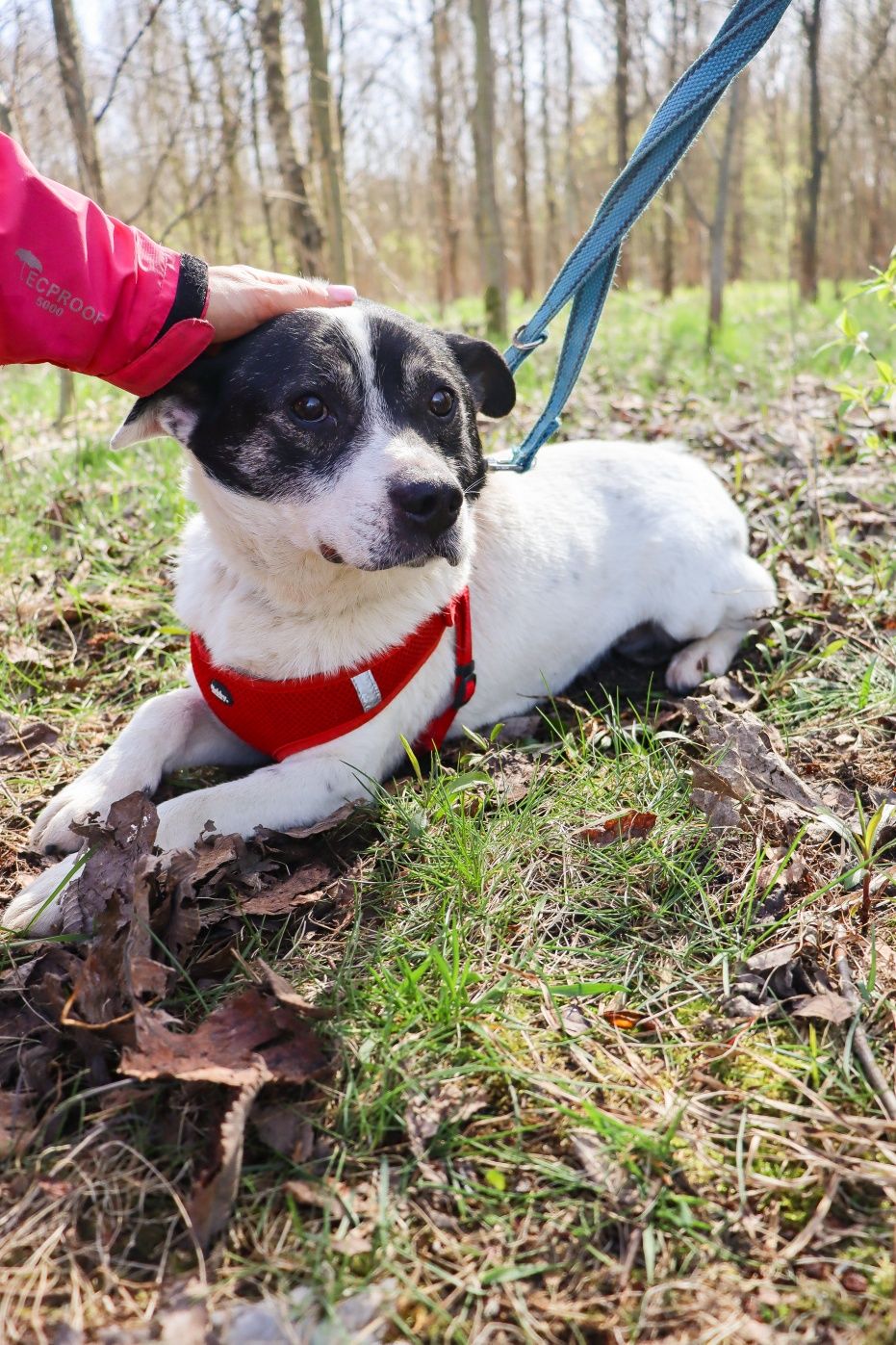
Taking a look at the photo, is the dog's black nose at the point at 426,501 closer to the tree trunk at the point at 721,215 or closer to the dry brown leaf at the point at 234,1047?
the dry brown leaf at the point at 234,1047

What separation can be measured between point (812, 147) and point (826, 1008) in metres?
15.1

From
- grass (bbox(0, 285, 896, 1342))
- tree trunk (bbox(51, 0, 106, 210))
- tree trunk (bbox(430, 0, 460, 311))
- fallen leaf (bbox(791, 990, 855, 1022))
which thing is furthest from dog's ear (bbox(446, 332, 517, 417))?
tree trunk (bbox(430, 0, 460, 311))

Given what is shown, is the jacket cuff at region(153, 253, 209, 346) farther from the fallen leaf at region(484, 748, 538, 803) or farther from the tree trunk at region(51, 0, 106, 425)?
the tree trunk at region(51, 0, 106, 425)

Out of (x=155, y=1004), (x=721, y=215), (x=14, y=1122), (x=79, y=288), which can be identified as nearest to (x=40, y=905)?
(x=155, y=1004)

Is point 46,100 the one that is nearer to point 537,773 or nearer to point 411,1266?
point 537,773

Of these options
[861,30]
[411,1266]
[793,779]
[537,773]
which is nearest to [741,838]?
[793,779]

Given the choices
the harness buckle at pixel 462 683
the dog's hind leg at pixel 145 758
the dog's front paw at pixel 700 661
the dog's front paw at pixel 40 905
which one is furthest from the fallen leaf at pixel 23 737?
the dog's front paw at pixel 700 661

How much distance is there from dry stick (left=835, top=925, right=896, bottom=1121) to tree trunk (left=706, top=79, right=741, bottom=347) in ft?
25.3

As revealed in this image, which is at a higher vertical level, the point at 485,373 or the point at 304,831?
the point at 485,373

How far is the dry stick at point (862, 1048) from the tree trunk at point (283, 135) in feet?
25.8

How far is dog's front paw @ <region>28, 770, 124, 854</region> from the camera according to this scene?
2.23m

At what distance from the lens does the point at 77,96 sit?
5.54 meters

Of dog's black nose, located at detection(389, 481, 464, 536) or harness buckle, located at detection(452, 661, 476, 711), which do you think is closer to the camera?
dog's black nose, located at detection(389, 481, 464, 536)

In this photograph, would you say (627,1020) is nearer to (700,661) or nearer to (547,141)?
(700,661)
